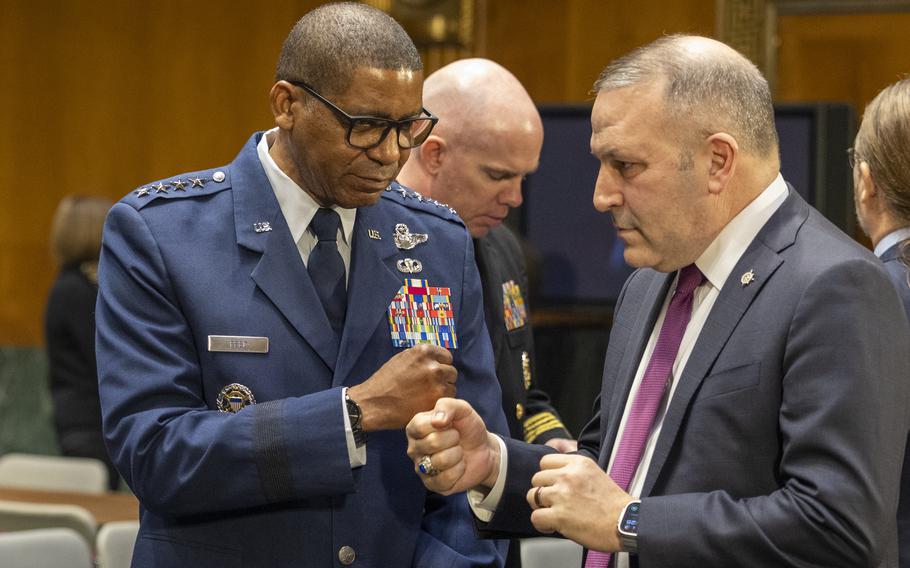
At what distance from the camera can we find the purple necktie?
190 centimetres

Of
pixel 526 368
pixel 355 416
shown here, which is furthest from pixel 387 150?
pixel 526 368

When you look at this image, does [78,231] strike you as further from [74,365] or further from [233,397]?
[233,397]

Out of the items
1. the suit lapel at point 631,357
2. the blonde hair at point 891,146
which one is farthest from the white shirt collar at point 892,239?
the suit lapel at point 631,357

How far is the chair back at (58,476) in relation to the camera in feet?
15.2

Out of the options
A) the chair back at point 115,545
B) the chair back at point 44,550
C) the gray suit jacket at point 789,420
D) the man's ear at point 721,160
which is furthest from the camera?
the chair back at point 115,545

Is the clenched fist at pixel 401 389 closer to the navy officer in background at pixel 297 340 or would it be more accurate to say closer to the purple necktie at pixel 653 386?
the navy officer in background at pixel 297 340

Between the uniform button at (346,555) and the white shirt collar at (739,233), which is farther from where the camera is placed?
the uniform button at (346,555)

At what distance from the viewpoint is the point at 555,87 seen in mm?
6020

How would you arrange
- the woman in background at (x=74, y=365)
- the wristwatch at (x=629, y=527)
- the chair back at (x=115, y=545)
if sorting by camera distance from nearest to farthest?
1. the wristwatch at (x=629, y=527)
2. the chair back at (x=115, y=545)
3. the woman in background at (x=74, y=365)

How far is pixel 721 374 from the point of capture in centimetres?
176

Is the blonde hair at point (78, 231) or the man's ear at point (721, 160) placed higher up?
the man's ear at point (721, 160)

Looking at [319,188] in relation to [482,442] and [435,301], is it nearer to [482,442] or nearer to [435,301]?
[435,301]

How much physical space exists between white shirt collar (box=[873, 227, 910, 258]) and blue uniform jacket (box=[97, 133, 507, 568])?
0.80 metres

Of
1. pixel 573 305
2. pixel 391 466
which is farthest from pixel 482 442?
pixel 573 305
